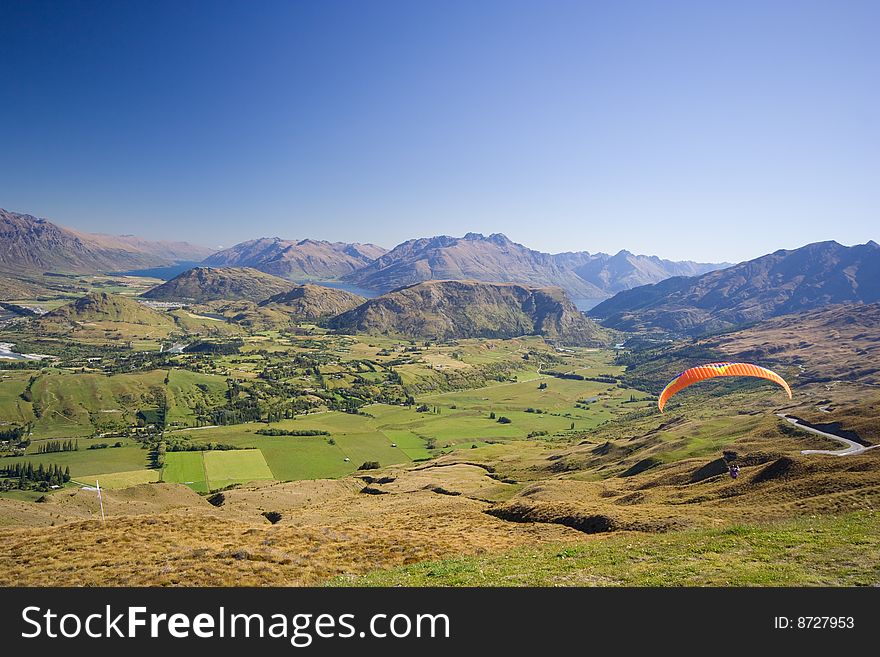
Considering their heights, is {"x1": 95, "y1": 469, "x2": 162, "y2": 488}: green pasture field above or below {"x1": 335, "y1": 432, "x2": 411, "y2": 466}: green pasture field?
above

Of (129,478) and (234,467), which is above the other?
(129,478)

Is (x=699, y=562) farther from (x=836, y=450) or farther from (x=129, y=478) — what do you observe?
(x=129, y=478)

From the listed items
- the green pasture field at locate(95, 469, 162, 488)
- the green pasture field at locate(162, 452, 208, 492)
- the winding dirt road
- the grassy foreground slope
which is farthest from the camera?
the green pasture field at locate(162, 452, 208, 492)

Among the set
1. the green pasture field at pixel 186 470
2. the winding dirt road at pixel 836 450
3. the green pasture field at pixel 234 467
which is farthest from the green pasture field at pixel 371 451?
the winding dirt road at pixel 836 450

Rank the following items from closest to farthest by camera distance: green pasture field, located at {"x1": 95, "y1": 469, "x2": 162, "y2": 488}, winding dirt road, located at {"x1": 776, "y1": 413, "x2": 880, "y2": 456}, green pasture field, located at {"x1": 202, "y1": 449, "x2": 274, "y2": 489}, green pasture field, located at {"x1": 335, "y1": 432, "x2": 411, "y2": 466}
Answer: winding dirt road, located at {"x1": 776, "y1": 413, "x2": 880, "y2": 456} < green pasture field, located at {"x1": 95, "y1": 469, "x2": 162, "y2": 488} < green pasture field, located at {"x1": 202, "y1": 449, "x2": 274, "y2": 489} < green pasture field, located at {"x1": 335, "y1": 432, "x2": 411, "y2": 466}

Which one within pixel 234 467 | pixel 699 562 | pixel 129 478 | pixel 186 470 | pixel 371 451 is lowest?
pixel 371 451

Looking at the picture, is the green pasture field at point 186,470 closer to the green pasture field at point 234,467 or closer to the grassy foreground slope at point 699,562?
the green pasture field at point 234,467

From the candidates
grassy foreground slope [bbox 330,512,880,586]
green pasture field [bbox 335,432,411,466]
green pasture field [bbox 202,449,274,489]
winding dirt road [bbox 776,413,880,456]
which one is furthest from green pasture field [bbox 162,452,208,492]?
winding dirt road [bbox 776,413,880,456]

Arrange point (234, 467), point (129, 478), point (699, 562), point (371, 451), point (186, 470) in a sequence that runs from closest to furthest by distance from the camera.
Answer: point (699, 562) < point (129, 478) < point (186, 470) < point (234, 467) < point (371, 451)

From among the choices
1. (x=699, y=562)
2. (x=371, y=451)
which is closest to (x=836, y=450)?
(x=699, y=562)

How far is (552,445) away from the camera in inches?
6309

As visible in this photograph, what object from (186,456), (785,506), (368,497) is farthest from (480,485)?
(186,456)

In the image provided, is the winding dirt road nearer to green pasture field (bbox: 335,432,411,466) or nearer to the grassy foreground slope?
the grassy foreground slope
